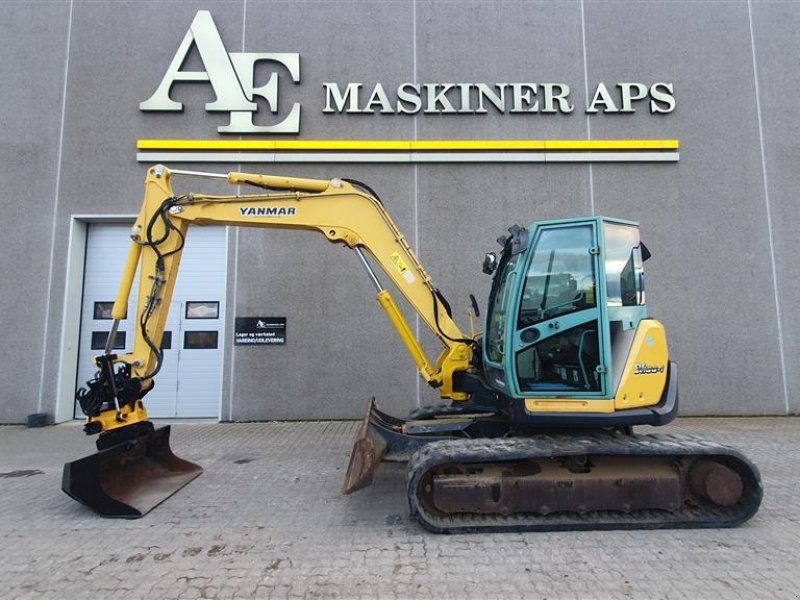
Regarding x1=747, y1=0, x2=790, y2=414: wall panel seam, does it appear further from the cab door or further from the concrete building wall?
the cab door

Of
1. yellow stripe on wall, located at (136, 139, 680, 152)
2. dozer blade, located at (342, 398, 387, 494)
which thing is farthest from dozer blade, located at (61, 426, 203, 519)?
yellow stripe on wall, located at (136, 139, 680, 152)

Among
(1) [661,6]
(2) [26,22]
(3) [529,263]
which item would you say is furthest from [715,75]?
(2) [26,22]

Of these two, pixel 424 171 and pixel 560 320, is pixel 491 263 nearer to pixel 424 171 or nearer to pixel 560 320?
pixel 560 320

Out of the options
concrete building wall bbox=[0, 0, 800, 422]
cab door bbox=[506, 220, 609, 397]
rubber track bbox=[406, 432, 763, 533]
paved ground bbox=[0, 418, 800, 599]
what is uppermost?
concrete building wall bbox=[0, 0, 800, 422]

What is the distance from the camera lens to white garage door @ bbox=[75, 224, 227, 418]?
877cm

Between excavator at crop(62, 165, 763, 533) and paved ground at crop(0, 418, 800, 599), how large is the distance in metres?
0.25

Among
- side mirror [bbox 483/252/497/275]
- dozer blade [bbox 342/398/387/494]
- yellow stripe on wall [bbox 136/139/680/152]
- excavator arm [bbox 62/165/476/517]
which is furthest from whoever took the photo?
yellow stripe on wall [bbox 136/139/680/152]

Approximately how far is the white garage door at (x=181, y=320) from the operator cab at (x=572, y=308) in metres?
6.36

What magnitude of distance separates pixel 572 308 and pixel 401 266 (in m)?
1.84

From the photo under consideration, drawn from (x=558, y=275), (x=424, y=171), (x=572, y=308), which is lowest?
(x=572, y=308)

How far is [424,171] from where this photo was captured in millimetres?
8984

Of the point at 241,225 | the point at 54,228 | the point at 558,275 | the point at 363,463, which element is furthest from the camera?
the point at 54,228

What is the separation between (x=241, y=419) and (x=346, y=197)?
5338mm

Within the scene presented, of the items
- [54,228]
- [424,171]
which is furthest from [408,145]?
[54,228]
